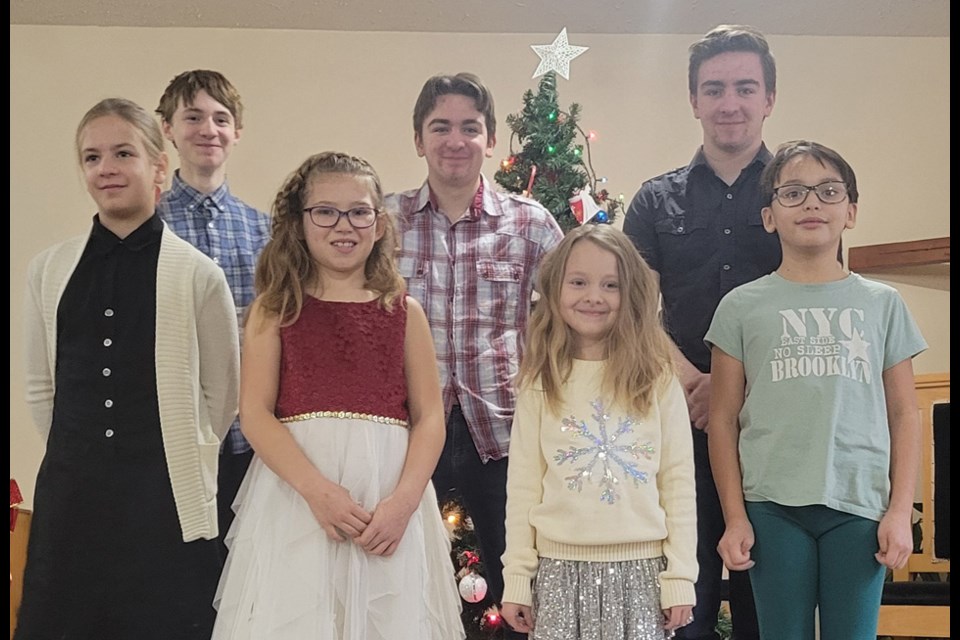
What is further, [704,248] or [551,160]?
[551,160]

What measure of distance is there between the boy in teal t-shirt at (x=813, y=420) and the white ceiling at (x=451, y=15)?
1.64ft

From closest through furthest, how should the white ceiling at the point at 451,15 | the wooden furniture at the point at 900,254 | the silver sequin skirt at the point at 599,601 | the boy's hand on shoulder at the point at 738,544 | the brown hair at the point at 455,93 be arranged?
the silver sequin skirt at the point at 599,601 < the boy's hand on shoulder at the point at 738,544 < the brown hair at the point at 455,93 < the white ceiling at the point at 451,15 < the wooden furniture at the point at 900,254

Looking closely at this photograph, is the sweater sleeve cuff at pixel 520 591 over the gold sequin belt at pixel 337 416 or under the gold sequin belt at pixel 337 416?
under

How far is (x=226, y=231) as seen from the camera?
2.10 m

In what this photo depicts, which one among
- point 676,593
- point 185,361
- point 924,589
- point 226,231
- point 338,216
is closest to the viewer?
point 676,593

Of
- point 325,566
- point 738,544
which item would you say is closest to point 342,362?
point 325,566

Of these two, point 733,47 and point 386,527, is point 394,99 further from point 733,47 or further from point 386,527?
point 386,527

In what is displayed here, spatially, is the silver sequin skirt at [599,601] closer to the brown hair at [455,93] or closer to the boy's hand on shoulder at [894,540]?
the boy's hand on shoulder at [894,540]

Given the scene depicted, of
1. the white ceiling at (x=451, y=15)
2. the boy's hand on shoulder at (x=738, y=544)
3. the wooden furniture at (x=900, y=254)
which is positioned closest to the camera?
the boy's hand on shoulder at (x=738, y=544)

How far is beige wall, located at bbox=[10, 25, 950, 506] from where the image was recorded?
218 centimetres

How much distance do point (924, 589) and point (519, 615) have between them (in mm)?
1276

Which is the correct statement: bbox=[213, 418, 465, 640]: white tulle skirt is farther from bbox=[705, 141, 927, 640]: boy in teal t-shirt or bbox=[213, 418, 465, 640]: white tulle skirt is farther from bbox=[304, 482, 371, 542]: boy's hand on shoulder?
bbox=[705, 141, 927, 640]: boy in teal t-shirt

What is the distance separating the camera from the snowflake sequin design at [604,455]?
1.74m

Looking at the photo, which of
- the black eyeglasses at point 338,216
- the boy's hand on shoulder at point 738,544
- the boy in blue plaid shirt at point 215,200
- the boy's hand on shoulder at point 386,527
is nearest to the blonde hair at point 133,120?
the boy in blue plaid shirt at point 215,200
